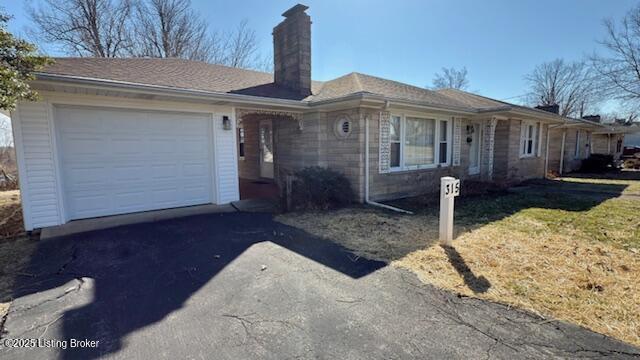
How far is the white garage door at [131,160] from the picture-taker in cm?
587

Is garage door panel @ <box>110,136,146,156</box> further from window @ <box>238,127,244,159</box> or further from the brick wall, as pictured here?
the brick wall

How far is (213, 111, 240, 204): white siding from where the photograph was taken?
731 cm

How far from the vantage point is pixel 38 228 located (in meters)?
5.44

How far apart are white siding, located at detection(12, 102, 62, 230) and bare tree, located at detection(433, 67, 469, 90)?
40111mm

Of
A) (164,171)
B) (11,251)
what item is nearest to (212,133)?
(164,171)

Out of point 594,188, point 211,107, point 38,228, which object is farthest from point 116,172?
point 594,188

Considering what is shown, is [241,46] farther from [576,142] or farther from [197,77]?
[576,142]

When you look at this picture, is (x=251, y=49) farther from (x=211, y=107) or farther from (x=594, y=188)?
(x=594, y=188)

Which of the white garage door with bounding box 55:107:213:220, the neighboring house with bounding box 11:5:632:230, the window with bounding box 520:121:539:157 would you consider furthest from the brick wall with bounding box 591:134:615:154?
Answer: the white garage door with bounding box 55:107:213:220

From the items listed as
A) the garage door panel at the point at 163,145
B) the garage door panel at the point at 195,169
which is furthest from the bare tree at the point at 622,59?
the garage door panel at the point at 163,145

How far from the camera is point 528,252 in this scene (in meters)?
4.26

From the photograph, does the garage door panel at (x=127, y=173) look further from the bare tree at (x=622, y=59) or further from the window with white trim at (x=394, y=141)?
the bare tree at (x=622, y=59)

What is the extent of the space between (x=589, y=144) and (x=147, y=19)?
94.4 feet

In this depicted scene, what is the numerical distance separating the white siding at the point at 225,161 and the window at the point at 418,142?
4212mm
